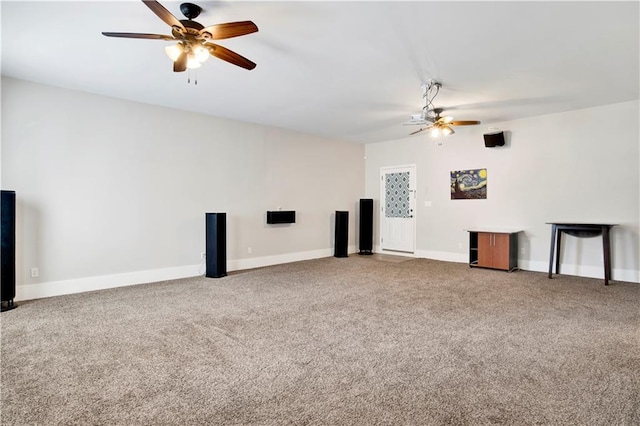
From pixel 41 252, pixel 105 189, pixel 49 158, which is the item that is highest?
pixel 49 158

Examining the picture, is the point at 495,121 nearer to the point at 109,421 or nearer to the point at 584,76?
the point at 584,76

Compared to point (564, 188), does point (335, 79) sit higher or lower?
higher

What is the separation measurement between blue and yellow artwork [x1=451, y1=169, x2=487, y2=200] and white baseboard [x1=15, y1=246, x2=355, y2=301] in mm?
3956

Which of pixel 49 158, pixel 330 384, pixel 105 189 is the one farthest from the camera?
pixel 105 189

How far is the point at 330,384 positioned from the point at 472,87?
421 cm

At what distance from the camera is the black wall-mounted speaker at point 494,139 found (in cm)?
661

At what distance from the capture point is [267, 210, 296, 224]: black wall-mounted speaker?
6.98m

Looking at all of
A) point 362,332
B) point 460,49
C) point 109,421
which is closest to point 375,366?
point 362,332

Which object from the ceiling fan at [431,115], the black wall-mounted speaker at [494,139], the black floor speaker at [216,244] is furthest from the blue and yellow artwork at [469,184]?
the black floor speaker at [216,244]

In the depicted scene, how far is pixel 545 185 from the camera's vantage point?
20.6ft

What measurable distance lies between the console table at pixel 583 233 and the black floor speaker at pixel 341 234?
12.9 feet

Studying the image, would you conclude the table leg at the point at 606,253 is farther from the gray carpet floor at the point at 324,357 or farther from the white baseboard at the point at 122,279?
the white baseboard at the point at 122,279

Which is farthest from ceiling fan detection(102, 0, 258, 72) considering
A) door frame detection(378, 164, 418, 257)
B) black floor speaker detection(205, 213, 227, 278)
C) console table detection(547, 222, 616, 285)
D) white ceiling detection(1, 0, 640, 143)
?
door frame detection(378, 164, 418, 257)

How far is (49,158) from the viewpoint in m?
4.67
